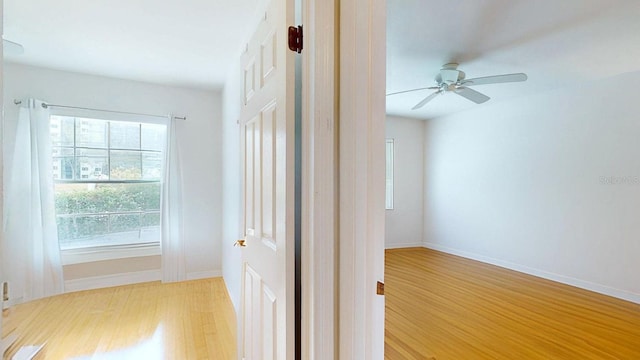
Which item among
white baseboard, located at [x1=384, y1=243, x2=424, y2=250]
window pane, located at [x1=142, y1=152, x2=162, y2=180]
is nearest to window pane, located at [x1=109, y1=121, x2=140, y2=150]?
window pane, located at [x1=142, y1=152, x2=162, y2=180]

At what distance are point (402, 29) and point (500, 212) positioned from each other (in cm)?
347

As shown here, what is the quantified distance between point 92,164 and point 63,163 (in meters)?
0.26

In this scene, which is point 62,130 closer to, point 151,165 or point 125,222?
point 151,165

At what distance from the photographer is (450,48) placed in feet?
8.66

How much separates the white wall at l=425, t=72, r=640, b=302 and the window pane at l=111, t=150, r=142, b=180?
501 centimetres

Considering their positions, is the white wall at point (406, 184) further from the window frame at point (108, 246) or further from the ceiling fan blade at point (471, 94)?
the window frame at point (108, 246)

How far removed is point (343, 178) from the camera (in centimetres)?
100

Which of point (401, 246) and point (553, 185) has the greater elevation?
point (553, 185)

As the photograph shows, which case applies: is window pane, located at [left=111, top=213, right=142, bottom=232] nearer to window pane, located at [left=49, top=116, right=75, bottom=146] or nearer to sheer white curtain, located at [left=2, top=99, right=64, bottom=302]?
sheer white curtain, located at [left=2, top=99, right=64, bottom=302]

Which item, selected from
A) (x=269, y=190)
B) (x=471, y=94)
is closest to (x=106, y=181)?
(x=269, y=190)

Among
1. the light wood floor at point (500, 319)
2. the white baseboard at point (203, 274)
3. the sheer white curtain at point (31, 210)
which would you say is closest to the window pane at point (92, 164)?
the sheer white curtain at point (31, 210)

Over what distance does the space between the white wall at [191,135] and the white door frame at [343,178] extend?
318cm

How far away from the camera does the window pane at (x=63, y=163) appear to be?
320 centimetres

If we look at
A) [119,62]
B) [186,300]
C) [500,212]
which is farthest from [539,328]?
[119,62]
